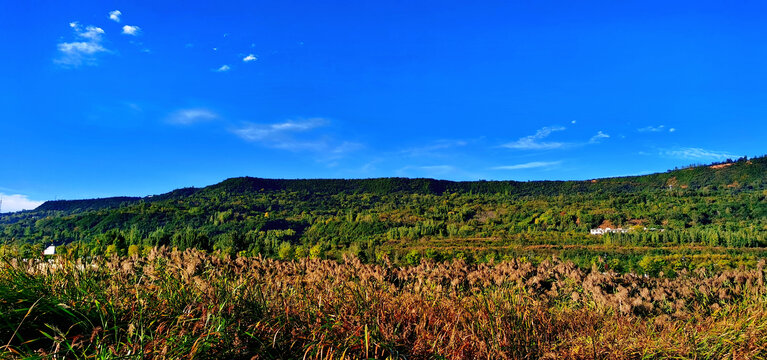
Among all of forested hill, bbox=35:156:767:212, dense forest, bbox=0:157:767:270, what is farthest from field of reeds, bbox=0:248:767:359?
forested hill, bbox=35:156:767:212

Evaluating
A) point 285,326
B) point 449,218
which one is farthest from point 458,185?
point 285,326

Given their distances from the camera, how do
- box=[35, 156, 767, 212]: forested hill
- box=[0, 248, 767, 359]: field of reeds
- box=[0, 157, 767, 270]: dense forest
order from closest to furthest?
box=[0, 248, 767, 359]: field of reeds, box=[0, 157, 767, 270]: dense forest, box=[35, 156, 767, 212]: forested hill

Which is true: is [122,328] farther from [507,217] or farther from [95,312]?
[507,217]

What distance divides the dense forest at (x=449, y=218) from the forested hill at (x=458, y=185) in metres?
0.55

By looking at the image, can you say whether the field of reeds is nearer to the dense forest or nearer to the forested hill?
the dense forest

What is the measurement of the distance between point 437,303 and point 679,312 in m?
3.60

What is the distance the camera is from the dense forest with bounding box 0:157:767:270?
50.7m

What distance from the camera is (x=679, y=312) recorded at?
530 centimetres

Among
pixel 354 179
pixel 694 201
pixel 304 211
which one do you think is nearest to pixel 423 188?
pixel 354 179

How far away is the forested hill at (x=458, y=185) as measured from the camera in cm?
12499

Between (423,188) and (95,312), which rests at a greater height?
(423,188)

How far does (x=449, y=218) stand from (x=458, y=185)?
2503 inches

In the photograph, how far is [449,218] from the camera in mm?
113375

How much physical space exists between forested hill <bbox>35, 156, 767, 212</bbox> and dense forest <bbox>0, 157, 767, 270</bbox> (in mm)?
554
